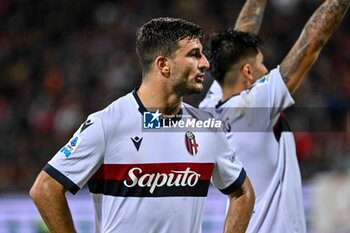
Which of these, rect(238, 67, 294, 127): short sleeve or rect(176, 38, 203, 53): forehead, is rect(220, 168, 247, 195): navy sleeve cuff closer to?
rect(176, 38, 203, 53): forehead

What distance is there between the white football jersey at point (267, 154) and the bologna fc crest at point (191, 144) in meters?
0.96

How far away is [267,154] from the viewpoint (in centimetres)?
523

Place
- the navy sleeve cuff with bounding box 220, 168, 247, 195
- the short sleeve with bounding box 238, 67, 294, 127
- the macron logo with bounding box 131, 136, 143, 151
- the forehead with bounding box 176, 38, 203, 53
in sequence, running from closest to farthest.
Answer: the macron logo with bounding box 131, 136, 143, 151
the forehead with bounding box 176, 38, 203, 53
the navy sleeve cuff with bounding box 220, 168, 247, 195
the short sleeve with bounding box 238, 67, 294, 127

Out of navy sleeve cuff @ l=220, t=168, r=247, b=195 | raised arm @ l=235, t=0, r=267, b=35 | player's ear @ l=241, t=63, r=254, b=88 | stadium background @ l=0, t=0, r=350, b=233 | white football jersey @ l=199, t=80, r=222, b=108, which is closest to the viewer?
navy sleeve cuff @ l=220, t=168, r=247, b=195

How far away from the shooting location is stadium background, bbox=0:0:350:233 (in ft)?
30.9

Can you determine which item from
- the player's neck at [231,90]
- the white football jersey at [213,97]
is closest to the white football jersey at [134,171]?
the player's neck at [231,90]

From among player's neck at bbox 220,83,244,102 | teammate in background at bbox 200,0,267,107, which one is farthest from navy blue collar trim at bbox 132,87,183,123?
teammate in background at bbox 200,0,267,107

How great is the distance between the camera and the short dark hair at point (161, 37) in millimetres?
4219

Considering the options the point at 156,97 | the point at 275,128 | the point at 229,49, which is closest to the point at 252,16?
the point at 229,49

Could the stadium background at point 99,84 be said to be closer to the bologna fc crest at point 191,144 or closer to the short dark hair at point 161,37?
the bologna fc crest at point 191,144

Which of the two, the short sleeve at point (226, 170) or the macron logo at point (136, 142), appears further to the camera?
the short sleeve at point (226, 170)

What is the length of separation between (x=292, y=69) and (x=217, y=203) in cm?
395

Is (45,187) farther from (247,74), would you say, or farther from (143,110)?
(247,74)

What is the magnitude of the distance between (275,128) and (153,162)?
4.41 feet
